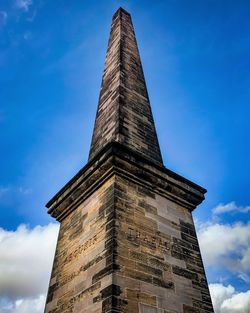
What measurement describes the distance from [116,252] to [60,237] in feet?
7.08

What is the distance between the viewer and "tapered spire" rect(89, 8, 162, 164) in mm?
6927

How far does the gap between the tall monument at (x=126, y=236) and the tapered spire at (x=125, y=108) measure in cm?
5

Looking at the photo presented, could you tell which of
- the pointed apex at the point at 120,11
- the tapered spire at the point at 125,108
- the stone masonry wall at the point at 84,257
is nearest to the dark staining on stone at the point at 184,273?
the stone masonry wall at the point at 84,257

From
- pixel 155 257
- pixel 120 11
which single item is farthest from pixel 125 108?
pixel 120 11

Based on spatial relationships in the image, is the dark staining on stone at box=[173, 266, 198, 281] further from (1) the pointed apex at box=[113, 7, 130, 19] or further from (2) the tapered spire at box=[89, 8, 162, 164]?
(1) the pointed apex at box=[113, 7, 130, 19]

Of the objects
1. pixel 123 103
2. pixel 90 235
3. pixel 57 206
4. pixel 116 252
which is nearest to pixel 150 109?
pixel 123 103

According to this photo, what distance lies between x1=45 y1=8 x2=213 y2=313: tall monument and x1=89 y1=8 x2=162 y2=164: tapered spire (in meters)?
0.05

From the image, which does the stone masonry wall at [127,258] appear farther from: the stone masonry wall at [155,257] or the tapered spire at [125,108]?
the tapered spire at [125,108]

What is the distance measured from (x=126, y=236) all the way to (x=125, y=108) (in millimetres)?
3781

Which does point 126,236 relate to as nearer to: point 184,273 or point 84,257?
point 84,257

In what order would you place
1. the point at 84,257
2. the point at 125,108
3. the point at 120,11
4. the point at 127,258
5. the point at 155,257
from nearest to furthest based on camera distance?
1. the point at 127,258
2. the point at 155,257
3. the point at 84,257
4. the point at 125,108
5. the point at 120,11

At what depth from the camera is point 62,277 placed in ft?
17.1

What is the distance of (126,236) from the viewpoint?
15.0 ft

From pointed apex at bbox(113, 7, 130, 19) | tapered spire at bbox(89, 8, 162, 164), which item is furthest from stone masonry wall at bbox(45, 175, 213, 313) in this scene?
pointed apex at bbox(113, 7, 130, 19)
